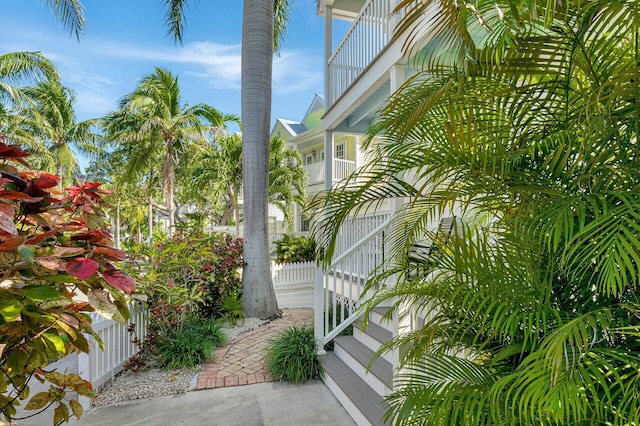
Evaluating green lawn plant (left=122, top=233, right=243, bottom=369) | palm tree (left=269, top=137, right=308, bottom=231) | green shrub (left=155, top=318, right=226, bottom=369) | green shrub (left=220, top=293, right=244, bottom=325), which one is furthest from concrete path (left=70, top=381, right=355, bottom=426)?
palm tree (left=269, top=137, right=308, bottom=231)

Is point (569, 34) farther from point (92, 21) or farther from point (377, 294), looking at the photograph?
point (92, 21)

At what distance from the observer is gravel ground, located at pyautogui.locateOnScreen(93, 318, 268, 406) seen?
3.98 metres

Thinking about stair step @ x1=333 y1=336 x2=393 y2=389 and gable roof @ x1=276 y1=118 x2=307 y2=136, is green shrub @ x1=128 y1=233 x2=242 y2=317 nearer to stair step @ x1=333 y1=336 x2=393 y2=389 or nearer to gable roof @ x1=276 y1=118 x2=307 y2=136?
stair step @ x1=333 y1=336 x2=393 y2=389

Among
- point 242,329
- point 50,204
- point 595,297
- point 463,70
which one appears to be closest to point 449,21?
point 463,70

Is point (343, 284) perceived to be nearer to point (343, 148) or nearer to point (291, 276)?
point (291, 276)

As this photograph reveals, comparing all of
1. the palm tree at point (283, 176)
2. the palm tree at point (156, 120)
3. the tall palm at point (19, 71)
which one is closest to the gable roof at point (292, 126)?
the palm tree at point (283, 176)

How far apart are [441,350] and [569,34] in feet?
5.04

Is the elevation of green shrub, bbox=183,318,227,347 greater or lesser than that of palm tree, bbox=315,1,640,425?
lesser

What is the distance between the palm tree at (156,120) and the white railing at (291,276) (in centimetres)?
677

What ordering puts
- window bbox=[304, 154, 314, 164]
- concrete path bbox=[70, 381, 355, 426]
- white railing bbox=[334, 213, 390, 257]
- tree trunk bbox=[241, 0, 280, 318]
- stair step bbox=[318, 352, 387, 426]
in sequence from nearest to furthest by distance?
stair step bbox=[318, 352, 387, 426]
concrete path bbox=[70, 381, 355, 426]
white railing bbox=[334, 213, 390, 257]
tree trunk bbox=[241, 0, 280, 318]
window bbox=[304, 154, 314, 164]

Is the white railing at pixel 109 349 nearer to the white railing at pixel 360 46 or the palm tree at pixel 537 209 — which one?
the palm tree at pixel 537 209

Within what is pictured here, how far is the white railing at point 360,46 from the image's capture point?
440cm

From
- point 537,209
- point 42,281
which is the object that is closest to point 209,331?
point 42,281

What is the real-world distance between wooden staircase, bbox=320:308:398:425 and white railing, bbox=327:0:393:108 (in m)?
3.35
